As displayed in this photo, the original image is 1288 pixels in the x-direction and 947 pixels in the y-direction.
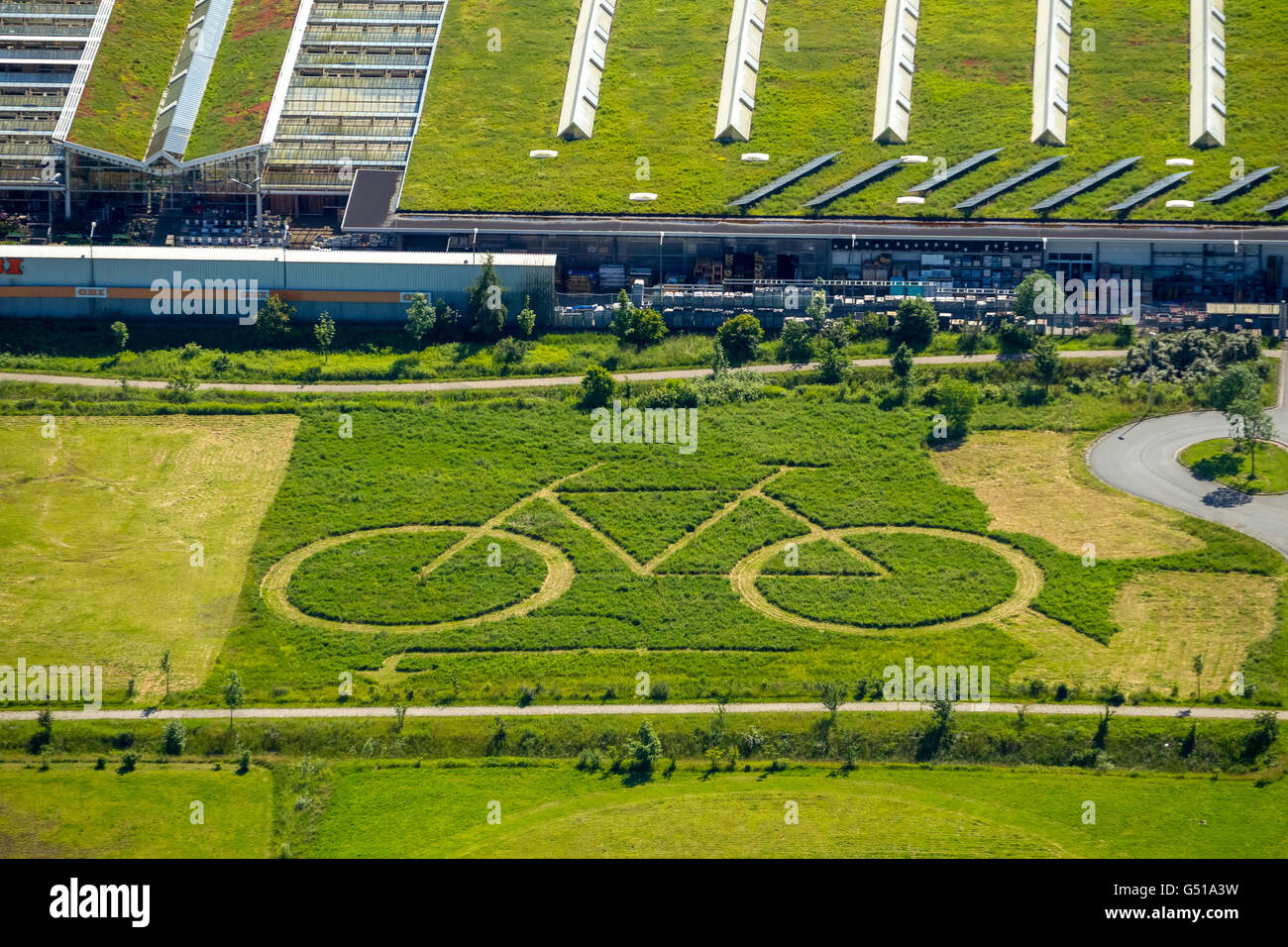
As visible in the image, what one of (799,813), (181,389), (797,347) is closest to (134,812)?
(799,813)

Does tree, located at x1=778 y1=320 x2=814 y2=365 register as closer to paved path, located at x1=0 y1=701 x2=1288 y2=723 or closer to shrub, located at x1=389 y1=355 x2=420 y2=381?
shrub, located at x1=389 y1=355 x2=420 y2=381

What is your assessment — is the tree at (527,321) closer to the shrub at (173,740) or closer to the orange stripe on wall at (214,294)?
the orange stripe on wall at (214,294)

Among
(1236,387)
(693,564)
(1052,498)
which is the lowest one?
(693,564)

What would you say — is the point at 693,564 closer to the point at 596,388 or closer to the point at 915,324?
the point at 596,388

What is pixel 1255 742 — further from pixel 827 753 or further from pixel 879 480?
pixel 879 480

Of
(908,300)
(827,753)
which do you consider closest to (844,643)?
(827,753)

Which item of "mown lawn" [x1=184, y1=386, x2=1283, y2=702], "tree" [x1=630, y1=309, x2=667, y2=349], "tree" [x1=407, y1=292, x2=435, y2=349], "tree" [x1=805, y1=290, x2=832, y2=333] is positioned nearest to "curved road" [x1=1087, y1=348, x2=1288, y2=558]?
"mown lawn" [x1=184, y1=386, x2=1283, y2=702]

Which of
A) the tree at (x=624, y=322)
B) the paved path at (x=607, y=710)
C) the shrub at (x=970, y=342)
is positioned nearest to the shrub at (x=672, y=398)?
the tree at (x=624, y=322)
